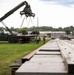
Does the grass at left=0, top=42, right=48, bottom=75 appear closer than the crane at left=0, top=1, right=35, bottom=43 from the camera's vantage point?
Yes

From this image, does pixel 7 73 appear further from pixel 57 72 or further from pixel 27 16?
pixel 27 16

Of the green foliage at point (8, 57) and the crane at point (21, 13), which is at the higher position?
the crane at point (21, 13)

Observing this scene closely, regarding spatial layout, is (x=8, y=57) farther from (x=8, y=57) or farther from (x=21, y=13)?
(x=21, y=13)

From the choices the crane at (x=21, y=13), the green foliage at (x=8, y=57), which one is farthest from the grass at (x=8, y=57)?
the crane at (x=21, y=13)

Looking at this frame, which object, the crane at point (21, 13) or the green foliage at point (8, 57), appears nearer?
the green foliage at point (8, 57)

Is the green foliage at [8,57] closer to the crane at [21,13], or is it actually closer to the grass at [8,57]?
the grass at [8,57]

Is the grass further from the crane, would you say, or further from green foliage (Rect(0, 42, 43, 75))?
the crane

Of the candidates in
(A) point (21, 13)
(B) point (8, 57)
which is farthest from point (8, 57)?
(A) point (21, 13)

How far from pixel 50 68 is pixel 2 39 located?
41229mm

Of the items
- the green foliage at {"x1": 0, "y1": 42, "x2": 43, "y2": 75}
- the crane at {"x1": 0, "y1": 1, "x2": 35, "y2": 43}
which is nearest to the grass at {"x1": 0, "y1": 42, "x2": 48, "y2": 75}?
the green foliage at {"x1": 0, "y1": 42, "x2": 43, "y2": 75}

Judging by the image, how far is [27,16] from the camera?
3853cm

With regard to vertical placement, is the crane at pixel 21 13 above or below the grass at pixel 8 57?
above

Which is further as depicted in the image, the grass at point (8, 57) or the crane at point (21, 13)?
the crane at point (21, 13)

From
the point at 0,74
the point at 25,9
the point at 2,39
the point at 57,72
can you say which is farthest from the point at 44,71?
the point at 2,39
